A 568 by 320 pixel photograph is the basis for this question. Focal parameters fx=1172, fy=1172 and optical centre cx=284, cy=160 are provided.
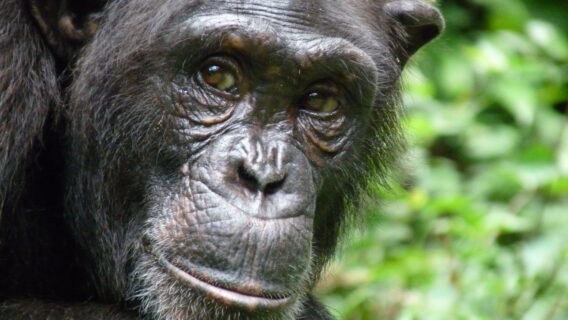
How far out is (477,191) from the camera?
962 centimetres

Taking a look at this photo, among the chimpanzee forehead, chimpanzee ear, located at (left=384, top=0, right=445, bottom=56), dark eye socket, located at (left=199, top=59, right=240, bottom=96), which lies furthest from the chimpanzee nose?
chimpanzee ear, located at (left=384, top=0, right=445, bottom=56)

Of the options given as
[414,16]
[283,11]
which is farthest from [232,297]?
[414,16]

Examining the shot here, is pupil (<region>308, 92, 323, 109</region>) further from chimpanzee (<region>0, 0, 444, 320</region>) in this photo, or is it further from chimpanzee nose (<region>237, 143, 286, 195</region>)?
chimpanzee nose (<region>237, 143, 286, 195</region>)

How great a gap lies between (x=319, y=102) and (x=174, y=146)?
763 millimetres

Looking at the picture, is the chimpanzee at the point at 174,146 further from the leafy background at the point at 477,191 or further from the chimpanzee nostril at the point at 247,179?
the leafy background at the point at 477,191

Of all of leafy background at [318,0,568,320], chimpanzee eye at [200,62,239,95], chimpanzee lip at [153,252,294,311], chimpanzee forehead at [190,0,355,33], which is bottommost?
leafy background at [318,0,568,320]

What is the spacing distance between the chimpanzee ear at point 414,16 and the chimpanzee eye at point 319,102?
2.54 ft

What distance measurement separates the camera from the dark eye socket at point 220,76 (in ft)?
18.1

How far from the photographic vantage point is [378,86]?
617 centimetres

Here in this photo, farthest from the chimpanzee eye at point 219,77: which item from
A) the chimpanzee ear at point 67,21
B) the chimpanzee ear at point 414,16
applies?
the chimpanzee ear at point 414,16

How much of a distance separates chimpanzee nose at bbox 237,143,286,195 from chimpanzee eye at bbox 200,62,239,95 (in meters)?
0.34

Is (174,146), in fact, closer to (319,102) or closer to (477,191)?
(319,102)

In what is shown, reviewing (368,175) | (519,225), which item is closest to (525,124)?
(519,225)

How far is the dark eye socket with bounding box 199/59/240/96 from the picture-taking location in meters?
5.53
